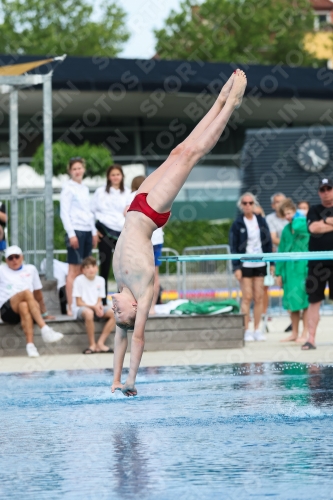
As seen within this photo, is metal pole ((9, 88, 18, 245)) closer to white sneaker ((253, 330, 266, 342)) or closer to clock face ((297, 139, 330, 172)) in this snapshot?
white sneaker ((253, 330, 266, 342))

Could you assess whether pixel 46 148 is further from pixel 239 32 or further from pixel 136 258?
pixel 239 32

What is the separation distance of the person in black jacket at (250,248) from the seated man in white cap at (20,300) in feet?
10.1

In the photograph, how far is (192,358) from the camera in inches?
464

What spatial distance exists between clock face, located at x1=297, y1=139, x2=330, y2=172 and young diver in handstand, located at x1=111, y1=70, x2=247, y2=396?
57.3 ft

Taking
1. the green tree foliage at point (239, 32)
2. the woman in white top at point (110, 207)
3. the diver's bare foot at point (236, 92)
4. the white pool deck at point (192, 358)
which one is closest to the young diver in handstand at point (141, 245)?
the diver's bare foot at point (236, 92)

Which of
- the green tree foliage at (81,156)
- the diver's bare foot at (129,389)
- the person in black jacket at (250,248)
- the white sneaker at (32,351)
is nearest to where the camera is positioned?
the diver's bare foot at (129,389)

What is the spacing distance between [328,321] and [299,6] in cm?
4946

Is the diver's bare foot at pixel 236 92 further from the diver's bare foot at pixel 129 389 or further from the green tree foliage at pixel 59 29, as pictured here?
the green tree foliage at pixel 59 29

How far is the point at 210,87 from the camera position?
3156 cm

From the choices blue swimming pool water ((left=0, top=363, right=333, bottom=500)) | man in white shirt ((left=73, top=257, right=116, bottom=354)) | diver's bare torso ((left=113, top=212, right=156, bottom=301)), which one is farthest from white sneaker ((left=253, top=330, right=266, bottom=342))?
diver's bare torso ((left=113, top=212, right=156, bottom=301))

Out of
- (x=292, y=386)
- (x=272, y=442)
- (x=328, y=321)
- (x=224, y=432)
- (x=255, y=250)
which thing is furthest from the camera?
(x=328, y=321)

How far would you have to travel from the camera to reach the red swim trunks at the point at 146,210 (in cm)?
729

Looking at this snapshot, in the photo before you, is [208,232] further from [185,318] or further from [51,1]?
[51,1]

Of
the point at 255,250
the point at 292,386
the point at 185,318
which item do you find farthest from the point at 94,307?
the point at 292,386
